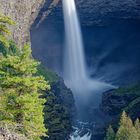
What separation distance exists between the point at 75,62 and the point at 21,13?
747 inches

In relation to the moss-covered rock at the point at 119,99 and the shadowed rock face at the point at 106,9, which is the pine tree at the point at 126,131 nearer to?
the moss-covered rock at the point at 119,99

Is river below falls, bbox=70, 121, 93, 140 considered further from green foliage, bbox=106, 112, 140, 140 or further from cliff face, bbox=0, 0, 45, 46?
green foliage, bbox=106, 112, 140, 140

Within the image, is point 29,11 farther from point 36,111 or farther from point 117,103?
point 36,111

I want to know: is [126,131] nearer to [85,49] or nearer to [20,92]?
[20,92]

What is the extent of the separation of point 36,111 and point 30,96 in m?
1.60

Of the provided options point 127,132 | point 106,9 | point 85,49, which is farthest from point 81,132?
point 85,49

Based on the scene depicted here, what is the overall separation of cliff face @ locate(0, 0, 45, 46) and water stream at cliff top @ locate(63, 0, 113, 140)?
24.2 ft

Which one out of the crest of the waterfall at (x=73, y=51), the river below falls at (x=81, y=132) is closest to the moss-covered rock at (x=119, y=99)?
the river below falls at (x=81, y=132)

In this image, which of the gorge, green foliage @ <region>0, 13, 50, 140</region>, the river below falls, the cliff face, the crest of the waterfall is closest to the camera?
green foliage @ <region>0, 13, 50, 140</region>

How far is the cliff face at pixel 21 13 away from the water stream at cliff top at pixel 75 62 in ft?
24.2

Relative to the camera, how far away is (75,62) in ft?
317

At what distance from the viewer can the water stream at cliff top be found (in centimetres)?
8981

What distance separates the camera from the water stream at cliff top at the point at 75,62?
295ft

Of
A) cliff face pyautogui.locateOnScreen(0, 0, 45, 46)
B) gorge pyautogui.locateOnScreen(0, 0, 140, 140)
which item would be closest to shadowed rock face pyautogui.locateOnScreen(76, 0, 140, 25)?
gorge pyautogui.locateOnScreen(0, 0, 140, 140)
